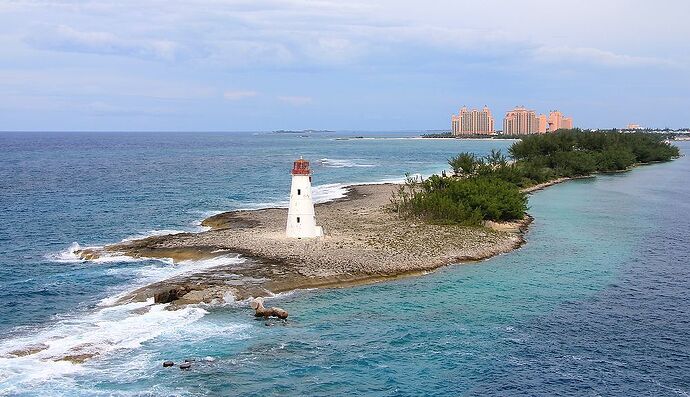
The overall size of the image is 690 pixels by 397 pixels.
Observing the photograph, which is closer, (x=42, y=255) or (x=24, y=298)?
(x=24, y=298)

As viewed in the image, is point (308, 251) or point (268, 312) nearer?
point (268, 312)

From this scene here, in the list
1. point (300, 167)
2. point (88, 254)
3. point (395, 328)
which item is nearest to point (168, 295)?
point (395, 328)

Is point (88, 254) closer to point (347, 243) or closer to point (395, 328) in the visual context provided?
point (347, 243)

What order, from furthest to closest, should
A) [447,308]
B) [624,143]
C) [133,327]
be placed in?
[624,143]
[447,308]
[133,327]

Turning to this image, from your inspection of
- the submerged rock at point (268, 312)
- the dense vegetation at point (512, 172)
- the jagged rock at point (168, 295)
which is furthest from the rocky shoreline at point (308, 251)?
the submerged rock at point (268, 312)

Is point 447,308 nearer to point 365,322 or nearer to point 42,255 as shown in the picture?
point 365,322

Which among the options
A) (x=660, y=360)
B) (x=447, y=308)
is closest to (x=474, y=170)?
(x=447, y=308)

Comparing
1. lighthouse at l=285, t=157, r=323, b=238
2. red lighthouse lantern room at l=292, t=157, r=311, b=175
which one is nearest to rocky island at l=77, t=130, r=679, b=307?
lighthouse at l=285, t=157, r=323, b=238
